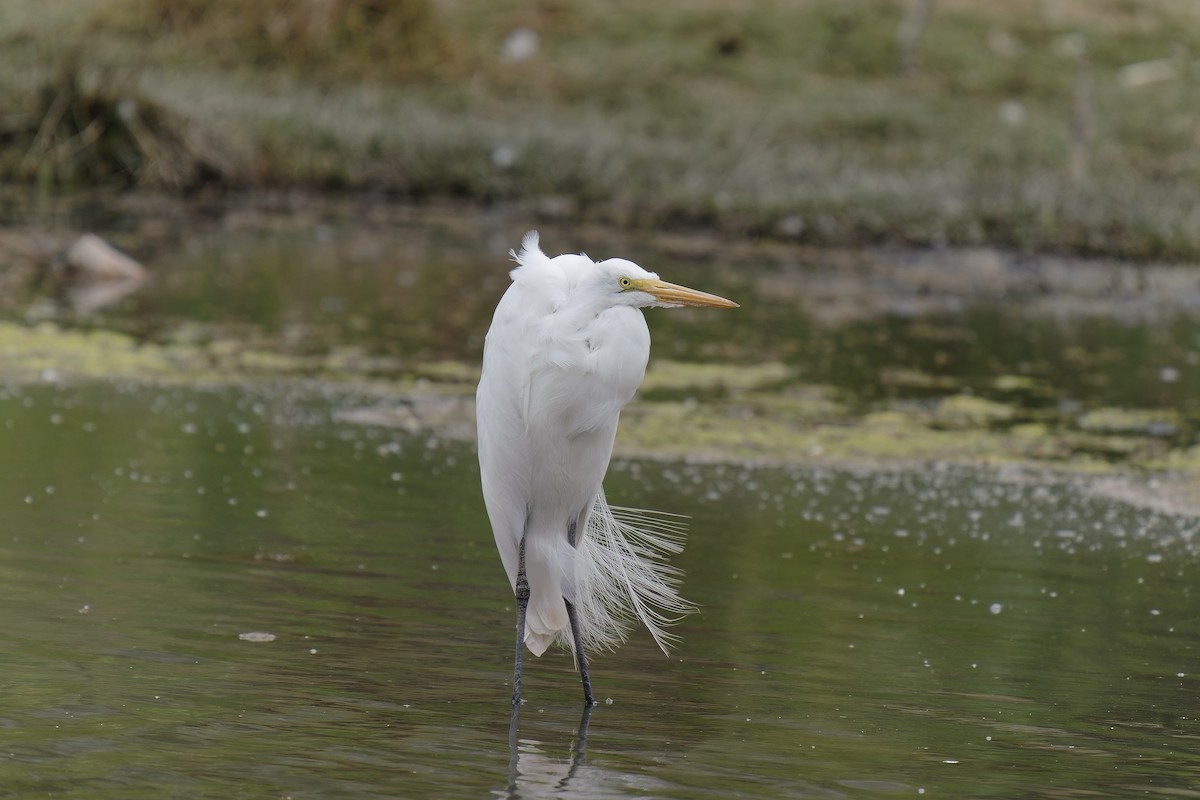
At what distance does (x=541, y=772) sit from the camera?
4.13m

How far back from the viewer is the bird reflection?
3.99 metres

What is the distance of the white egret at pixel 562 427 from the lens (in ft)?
15.0

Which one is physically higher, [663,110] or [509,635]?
[663,110]

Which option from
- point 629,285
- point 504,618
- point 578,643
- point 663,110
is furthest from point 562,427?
point 663,110

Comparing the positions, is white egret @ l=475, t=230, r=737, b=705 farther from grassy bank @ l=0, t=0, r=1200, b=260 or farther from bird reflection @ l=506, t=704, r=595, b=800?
grassy bank @ l=0, t=0, r=1200, b=260

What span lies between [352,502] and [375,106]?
14.9 m

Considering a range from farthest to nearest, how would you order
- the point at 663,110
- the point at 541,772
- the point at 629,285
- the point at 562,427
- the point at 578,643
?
the point at 663,110, the point at 578,643, the point at 562,427, the point at 629,285, the point at 541,772

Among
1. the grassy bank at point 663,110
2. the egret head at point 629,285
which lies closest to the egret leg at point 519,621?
the egret head at point 629,285

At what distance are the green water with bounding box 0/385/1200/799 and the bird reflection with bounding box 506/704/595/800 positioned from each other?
0.01 metres

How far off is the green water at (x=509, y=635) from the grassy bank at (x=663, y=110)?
979 centimetres

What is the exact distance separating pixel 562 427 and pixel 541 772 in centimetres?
103

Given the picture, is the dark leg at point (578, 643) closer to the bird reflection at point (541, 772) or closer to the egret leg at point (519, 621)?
the egret leg at point (519, 621)

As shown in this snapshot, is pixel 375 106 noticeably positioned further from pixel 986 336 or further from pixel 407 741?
pixel 407 741

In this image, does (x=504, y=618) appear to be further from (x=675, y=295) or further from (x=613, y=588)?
(x=675, y=295)
